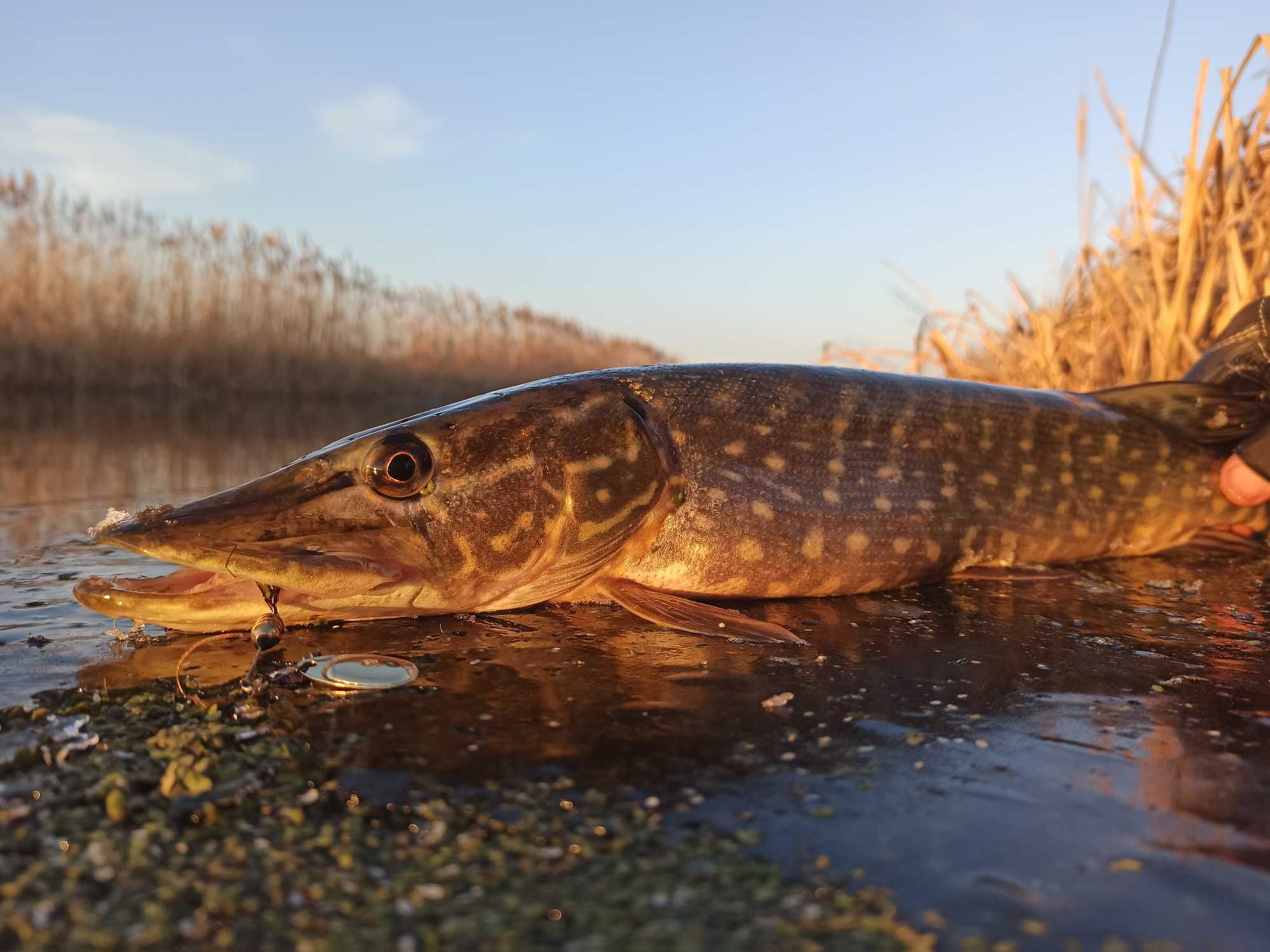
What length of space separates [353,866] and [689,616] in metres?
1.31

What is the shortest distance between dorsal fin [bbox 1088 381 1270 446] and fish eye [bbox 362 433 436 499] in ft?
9.43

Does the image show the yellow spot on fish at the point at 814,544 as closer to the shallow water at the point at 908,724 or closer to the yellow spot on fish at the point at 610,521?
the shallow water at the point at 908,724

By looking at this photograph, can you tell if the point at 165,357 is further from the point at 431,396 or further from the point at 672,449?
the point at 672,449

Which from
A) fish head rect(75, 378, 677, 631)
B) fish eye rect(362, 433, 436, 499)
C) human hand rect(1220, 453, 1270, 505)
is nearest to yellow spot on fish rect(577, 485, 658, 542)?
fish head rect(75, 378, 677, 631)

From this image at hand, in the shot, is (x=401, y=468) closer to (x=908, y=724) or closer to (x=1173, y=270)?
(x=908, y=724)

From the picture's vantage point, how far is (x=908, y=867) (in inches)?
41.9

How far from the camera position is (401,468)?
2203 millimetres

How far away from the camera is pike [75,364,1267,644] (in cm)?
207

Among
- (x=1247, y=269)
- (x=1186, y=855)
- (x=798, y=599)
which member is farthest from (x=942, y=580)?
(x=1247, y=269)

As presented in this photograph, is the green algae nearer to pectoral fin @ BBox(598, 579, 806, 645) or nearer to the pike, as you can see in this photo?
the pike

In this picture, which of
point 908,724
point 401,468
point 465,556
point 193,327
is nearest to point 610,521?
point 465,556

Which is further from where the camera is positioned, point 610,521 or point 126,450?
point 126,450

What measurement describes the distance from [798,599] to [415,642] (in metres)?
1.23

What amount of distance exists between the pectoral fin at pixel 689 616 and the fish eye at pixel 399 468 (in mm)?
606
